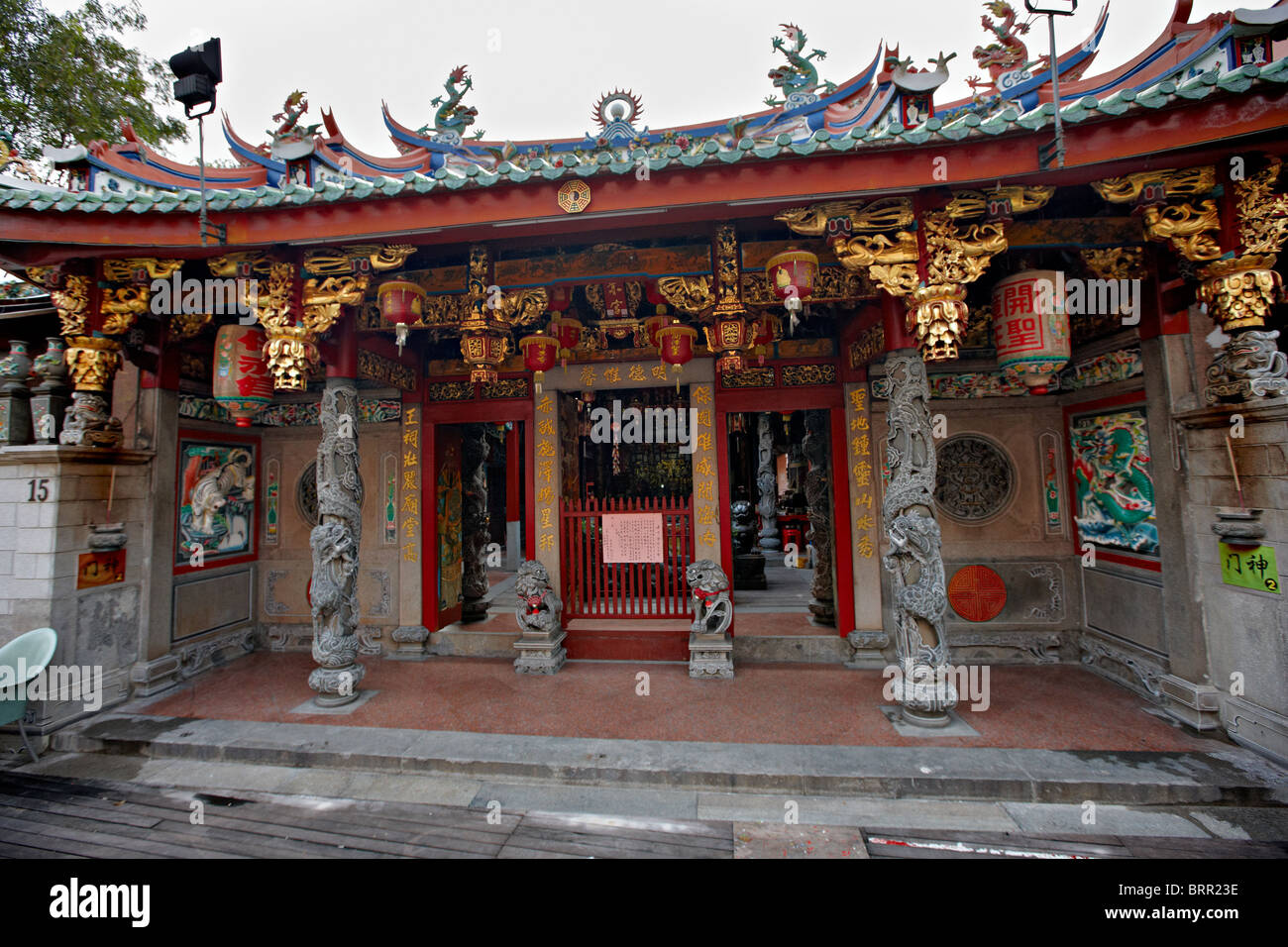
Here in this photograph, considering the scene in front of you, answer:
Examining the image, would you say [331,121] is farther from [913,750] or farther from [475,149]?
[913,750]

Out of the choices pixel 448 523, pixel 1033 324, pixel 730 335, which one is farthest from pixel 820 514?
pixel 448 523

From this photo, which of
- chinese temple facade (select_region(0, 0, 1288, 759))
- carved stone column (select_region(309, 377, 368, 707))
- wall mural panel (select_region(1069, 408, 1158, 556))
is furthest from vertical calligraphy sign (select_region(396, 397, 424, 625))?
wall mural panel (select_region(1069, 408, 1158, 556))

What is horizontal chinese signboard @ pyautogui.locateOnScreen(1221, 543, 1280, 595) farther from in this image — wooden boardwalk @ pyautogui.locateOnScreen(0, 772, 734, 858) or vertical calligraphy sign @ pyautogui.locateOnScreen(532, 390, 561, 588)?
vertical calligraphy sign @ pyautogui.locateOnScreen(532, 390, 561, 588)

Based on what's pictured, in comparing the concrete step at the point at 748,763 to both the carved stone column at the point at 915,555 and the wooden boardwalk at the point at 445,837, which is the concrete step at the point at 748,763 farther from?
the carved stone column at the point at 915,555

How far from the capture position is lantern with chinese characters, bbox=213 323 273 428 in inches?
220

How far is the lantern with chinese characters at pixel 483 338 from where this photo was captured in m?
5.66

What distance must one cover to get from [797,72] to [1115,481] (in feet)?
19.4

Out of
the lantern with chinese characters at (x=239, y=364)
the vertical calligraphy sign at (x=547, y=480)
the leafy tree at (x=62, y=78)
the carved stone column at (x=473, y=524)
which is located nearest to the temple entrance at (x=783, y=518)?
the vertical calligraphy sign at (x=547, y=480)

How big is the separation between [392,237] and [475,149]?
10.2ft

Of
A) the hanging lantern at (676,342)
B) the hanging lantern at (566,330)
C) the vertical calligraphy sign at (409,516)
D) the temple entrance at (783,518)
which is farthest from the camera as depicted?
the temple entrance at (783,518)

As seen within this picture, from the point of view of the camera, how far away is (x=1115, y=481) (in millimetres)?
5836

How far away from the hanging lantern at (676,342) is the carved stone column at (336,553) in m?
3.40

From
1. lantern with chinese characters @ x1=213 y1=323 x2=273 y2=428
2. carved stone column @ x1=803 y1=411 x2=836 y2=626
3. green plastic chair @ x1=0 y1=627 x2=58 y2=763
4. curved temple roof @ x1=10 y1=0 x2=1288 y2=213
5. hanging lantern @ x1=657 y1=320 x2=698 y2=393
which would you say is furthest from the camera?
carved stone column @ x1=803 y1=411 x2=836 y2=626

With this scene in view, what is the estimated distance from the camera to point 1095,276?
552cm
